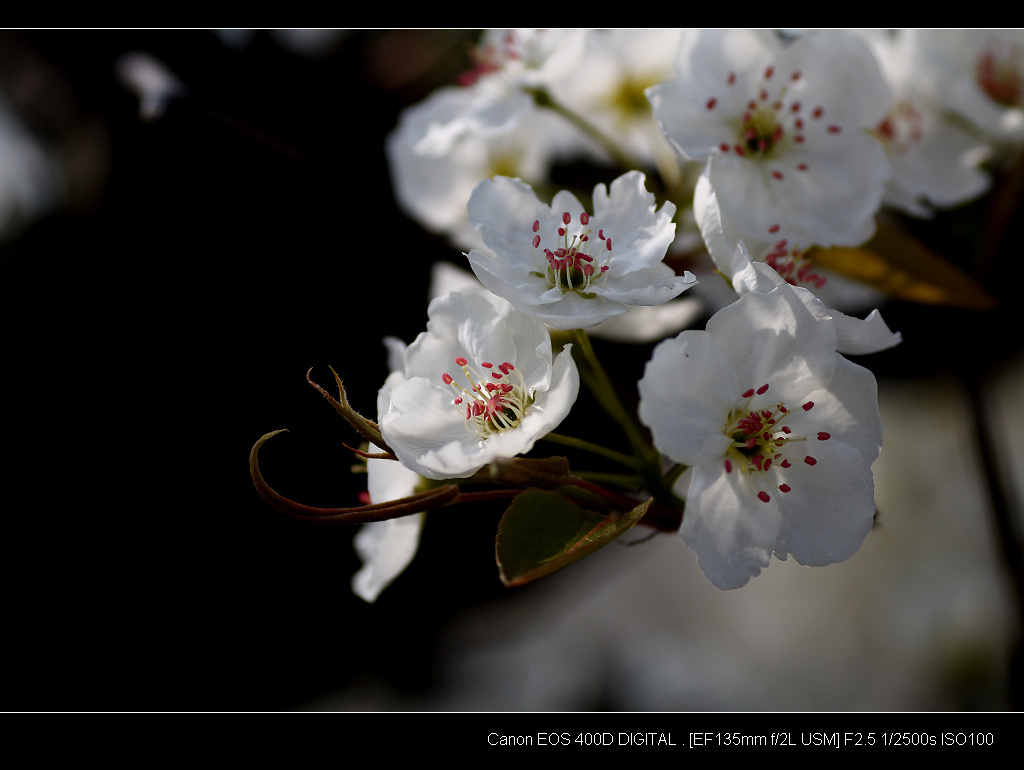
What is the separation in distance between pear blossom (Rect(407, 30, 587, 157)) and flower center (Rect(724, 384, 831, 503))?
55 centimetres

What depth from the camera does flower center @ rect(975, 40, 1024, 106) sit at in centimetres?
120

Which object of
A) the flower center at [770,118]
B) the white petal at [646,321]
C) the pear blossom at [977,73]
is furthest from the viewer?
the pear blossom at [977,73]

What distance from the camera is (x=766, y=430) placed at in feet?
2.22

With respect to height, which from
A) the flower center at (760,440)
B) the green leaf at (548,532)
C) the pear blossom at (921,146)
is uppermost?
the green leaf at (548,532)

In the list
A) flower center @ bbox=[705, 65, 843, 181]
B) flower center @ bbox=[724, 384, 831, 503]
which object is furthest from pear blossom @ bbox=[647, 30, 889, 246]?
flower center @ bbox=[724, 384, 831, 503]

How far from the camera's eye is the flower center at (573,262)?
0.70 m

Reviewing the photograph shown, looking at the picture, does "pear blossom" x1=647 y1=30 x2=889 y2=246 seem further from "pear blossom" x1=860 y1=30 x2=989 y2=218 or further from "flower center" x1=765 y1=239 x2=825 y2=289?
"pear blossom" x1=860 y1=30 x2=989 y2=218

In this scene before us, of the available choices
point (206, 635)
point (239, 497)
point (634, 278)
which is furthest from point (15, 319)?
point (634, 278)

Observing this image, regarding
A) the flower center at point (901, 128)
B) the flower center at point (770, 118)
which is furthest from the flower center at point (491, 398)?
the flower center at point (901, 128)

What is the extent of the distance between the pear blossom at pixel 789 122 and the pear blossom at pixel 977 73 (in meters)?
0.31

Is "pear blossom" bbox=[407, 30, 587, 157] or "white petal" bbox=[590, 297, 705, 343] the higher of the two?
"pear blossom" bbox=[407, 30, 587, 157]

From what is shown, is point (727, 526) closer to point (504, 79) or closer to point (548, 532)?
point (548, 532)

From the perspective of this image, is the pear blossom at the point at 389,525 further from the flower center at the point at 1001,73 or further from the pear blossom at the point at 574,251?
the flower center at the point at 1001,73
